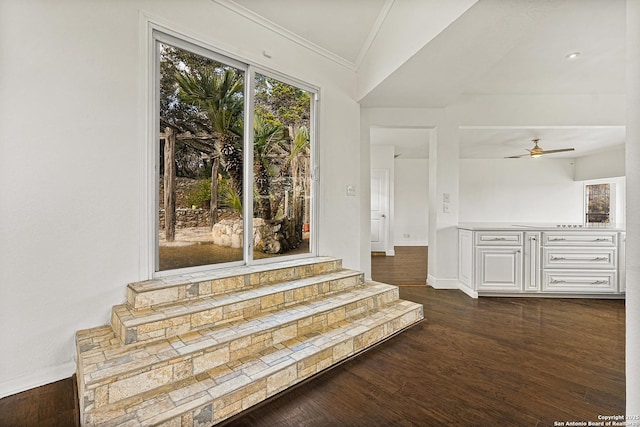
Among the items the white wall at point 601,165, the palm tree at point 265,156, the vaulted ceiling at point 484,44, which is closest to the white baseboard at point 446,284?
the vaulted ceiling at point 484,44

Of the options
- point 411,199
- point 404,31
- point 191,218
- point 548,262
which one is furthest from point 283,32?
point 411,199

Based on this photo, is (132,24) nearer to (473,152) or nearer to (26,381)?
(26,381)

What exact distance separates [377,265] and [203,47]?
174 inches

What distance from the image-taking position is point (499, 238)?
3531 millimetres

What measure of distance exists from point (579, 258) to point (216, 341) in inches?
164

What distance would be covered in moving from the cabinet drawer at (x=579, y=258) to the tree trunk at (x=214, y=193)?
3.82 meters

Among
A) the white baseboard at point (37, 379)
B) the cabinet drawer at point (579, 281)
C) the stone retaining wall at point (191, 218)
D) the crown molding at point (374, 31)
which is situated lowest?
the white baseboard at point (37, 379)

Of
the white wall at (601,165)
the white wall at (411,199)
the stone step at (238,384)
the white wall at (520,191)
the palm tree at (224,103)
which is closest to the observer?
the stone step at (238,384)

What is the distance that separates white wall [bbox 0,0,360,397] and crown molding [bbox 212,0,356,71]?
0.35 meters

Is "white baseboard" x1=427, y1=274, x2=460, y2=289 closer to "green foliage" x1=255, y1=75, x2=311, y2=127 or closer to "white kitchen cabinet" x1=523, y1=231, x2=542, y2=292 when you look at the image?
"white kitchen cabinet" x1=523, y1=231, x2=542, y2=292

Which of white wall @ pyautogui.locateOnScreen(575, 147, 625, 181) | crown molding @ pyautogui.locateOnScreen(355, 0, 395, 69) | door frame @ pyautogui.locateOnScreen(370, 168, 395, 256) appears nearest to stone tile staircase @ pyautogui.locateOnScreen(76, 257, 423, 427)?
crown molding @ pyautogui.locateOnScreen(355, 0, 395, 69)

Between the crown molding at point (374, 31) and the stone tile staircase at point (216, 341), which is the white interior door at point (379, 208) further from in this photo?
the stone tile staircase at point (216, 341)

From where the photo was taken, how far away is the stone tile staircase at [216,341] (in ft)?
4.58

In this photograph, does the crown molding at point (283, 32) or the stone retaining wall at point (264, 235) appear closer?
the crown molding at point (283, 32)
